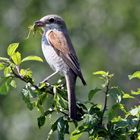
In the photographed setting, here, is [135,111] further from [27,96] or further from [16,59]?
[16,59]

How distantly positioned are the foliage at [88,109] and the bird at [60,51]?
0.59 meters

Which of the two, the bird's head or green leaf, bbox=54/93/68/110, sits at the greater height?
the bird's head

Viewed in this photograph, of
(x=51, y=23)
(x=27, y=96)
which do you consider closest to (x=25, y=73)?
(x=27, y=96)

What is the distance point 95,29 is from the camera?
1852cm

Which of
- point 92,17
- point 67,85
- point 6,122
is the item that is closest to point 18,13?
point 92,17

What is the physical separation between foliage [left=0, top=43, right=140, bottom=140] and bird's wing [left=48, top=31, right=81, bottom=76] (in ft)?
3.73

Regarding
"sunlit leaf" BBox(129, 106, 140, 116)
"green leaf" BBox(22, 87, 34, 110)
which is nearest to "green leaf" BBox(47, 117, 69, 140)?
"green leaf" BBox(22, 87, 34, 110)

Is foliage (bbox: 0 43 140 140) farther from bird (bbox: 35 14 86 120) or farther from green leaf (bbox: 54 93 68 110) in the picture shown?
bird (bbox: 35 14 86 120)

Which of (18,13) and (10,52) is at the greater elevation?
(10,52)

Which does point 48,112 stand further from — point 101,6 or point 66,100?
point 101,6

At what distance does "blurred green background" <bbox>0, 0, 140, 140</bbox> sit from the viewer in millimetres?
16484

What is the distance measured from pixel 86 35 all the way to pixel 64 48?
11236 millimetres

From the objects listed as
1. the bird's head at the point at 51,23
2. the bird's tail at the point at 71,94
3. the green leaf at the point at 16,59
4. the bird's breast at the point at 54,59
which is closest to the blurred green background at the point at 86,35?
the bird's head at the point at 51,23

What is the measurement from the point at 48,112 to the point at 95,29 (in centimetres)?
1328
